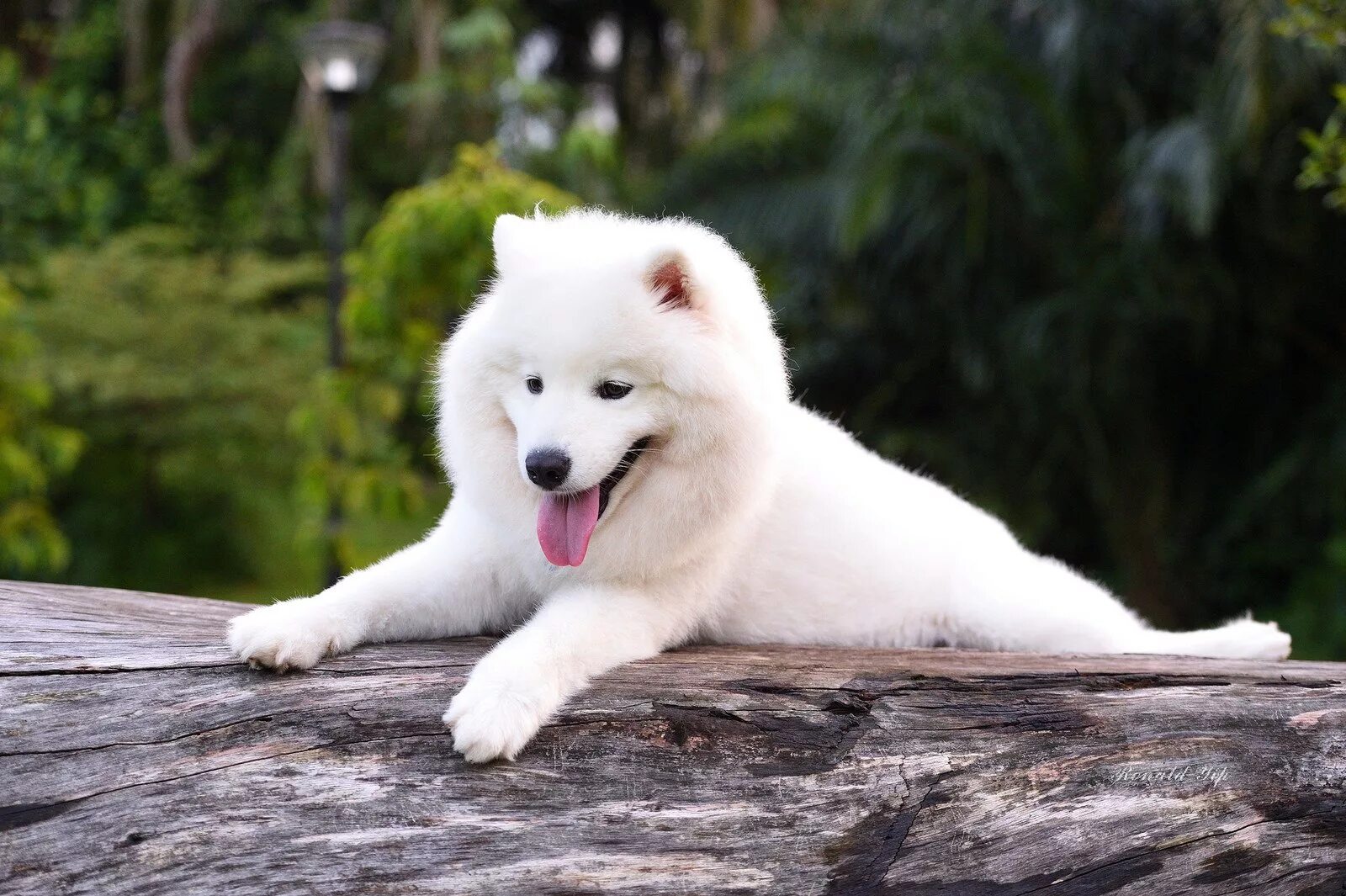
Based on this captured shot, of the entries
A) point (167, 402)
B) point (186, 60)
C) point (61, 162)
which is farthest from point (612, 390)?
point (186, 60)

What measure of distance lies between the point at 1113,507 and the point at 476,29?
871cm

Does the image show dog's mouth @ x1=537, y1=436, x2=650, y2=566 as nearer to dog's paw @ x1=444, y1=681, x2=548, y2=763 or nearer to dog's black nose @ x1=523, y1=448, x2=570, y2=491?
dog's black nose @ x1=523, y1=448, x2=570, y2=491

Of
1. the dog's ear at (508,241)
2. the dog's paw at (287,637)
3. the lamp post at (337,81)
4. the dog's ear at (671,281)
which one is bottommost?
the dog's paw at (287,637)

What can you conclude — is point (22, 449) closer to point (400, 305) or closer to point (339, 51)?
point (400, 305)

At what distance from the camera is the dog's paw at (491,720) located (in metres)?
2.32

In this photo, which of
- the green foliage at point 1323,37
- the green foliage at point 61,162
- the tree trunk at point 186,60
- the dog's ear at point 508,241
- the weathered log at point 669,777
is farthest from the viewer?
the tree trunk at point 186,60

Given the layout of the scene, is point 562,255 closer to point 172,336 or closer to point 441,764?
point 441,764

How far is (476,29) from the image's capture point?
13.1 meters

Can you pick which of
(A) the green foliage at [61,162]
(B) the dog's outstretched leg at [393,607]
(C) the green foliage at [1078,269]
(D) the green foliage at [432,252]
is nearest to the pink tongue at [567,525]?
(B) the dog's outstretched leg at [393,607]

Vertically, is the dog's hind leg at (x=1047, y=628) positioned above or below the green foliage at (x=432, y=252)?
below

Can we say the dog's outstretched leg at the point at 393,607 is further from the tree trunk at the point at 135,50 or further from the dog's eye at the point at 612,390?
the tree trunk at the point at 135,50

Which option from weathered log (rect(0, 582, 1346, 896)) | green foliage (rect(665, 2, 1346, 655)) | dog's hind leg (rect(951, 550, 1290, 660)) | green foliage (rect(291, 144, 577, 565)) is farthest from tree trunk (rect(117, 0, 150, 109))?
dog's hind leg (rect(951, 550, 1290, 660))

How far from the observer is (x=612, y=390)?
2604 millimetres

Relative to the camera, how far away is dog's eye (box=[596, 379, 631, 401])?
2594mm
